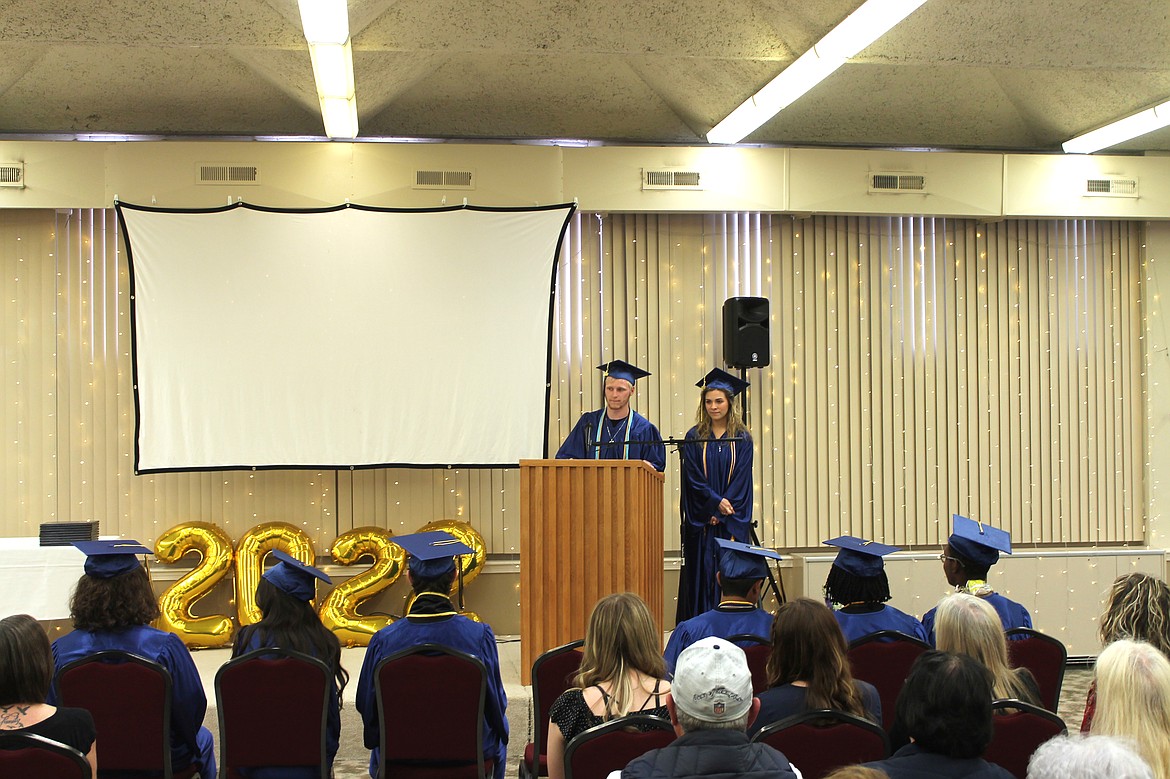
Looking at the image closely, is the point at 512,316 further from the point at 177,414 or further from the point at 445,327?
the point at 177,414

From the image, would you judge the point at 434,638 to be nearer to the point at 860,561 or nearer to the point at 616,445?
the point at 860,561

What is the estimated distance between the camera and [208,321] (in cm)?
692

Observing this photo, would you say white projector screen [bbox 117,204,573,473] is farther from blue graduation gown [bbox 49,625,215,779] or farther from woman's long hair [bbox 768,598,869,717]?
woman's long hair [bbox 768,598,869,717]

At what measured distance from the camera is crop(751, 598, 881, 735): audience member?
2.72m

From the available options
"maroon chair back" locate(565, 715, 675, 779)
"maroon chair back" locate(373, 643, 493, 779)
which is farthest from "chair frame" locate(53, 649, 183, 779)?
"maroon chair back" locate(565, 715, 675, 779)

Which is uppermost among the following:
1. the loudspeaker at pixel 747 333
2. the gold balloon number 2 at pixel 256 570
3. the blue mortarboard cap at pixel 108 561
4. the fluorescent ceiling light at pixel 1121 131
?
the fluorescent ceiling light at pixel 1121 131

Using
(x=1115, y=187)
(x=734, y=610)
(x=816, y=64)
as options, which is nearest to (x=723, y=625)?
(x=734, y=610)

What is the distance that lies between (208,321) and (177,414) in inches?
24.2

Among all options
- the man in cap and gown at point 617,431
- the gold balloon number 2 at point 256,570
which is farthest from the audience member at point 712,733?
the gold balloon number 2 at point 256,570

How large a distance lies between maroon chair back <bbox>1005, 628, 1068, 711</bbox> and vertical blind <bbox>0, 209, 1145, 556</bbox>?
12.7ft

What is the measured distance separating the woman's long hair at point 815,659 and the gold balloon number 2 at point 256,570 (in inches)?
164

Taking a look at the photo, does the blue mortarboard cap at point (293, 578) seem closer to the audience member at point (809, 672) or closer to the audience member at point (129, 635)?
the audience member at point (129, 635)

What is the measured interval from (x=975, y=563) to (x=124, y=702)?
2.95 meters

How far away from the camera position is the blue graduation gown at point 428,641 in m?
3.33
